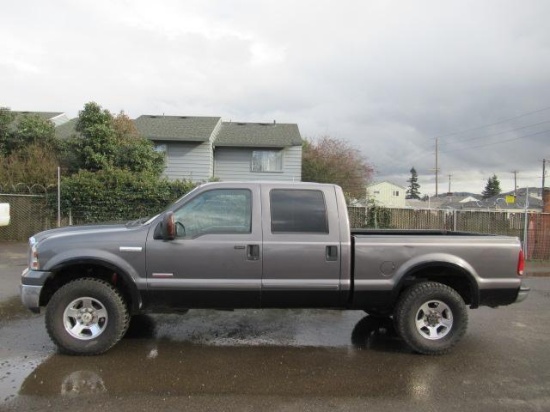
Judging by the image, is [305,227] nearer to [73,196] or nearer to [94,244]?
[94,244]

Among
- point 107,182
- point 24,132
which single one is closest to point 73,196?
point 107,182

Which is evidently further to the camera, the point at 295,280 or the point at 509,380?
the point at 295,280

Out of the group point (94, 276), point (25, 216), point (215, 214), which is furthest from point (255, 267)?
point (25, 216)

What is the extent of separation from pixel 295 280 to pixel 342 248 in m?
0.61

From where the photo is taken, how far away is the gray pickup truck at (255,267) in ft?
16.2

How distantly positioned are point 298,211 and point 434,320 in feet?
6.36

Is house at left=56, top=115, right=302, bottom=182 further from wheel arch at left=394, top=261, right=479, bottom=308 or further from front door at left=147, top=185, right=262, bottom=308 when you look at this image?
wheel arch at left=394, top=261, right=479, bottom=308

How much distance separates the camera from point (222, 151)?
894 inches

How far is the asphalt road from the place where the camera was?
4.00m

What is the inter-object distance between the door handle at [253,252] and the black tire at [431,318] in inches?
65.6

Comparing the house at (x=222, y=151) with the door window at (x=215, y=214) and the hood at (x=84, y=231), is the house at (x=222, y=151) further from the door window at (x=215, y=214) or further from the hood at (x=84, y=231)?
the door window at (x=215, y=214)

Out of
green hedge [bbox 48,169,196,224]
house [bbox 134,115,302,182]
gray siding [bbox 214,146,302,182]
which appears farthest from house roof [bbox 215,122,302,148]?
green hedge [bbox 48,169,196,224]

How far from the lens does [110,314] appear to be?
4.94 m

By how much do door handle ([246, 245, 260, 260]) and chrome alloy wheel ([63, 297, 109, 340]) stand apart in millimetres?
1608
